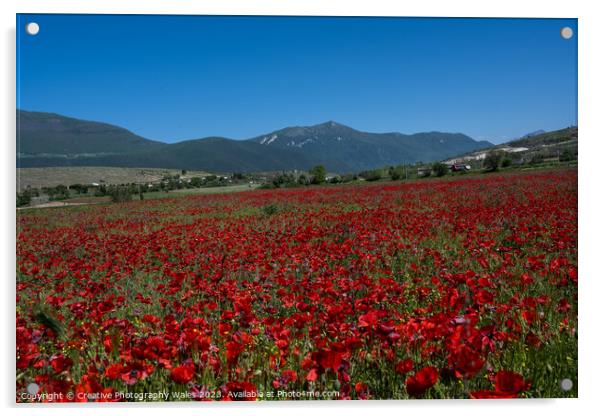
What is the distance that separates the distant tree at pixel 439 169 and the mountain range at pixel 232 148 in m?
0.33

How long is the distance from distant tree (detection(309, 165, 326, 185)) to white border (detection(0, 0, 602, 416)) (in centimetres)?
140

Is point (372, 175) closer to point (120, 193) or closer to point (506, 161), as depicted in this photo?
point (506, 161)

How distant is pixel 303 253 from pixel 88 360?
2.15 m

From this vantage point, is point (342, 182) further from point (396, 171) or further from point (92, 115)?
point (92, 115)

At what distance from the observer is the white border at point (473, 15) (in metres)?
3.52

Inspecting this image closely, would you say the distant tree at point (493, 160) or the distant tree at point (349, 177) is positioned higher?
the distant tree at point (493, 160)

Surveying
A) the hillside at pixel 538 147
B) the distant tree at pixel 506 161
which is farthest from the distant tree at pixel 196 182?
the distant tree at pixel 506 161

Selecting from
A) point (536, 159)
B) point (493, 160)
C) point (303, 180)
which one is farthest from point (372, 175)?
point (536, 159)

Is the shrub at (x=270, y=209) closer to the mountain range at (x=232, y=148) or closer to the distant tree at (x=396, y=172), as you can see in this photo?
the mountain range at (x=232, y=148)

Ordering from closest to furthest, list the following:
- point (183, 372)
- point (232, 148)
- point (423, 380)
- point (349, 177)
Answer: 1. point (423, 380)
2. point (183, 372)
3. point (232, 148)
4. point (349, 177)

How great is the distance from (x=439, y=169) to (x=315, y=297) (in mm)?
2628

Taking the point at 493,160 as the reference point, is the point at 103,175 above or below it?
below

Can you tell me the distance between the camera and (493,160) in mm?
4715

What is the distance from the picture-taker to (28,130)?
145 inches
